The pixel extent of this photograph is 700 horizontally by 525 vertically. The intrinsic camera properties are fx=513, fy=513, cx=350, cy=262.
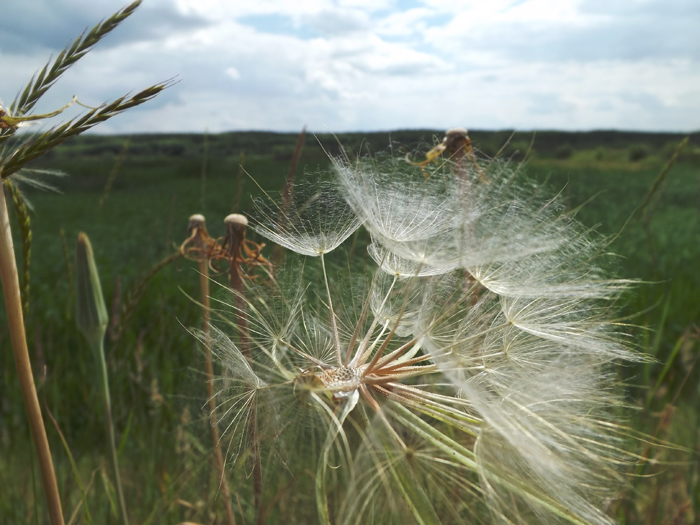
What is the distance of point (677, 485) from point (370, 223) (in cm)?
249

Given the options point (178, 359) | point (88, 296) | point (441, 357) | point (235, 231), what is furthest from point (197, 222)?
point (178, 359)

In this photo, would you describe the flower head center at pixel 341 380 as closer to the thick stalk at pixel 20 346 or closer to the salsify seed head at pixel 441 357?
the salsify seed head at pixel 441 357

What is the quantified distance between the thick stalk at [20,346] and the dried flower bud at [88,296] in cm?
16

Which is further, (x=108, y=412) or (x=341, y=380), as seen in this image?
(x=341, y=380)

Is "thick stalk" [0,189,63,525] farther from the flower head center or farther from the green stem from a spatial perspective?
the flower head center

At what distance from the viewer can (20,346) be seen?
874mm

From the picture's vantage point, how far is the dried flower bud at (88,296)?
1.04 m

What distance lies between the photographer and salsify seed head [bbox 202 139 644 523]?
103cm

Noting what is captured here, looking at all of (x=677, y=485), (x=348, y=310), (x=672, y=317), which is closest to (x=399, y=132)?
(x=348, y=310)

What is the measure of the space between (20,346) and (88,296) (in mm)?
213

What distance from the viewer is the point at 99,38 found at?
0.89 metres

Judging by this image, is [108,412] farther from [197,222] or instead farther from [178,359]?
[178,359]

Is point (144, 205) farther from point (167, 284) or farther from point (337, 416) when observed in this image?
point (337, 416)

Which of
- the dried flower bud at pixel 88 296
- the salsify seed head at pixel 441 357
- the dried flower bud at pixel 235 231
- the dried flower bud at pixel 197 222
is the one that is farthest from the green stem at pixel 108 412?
the dried flower bud at pixel 197 222
